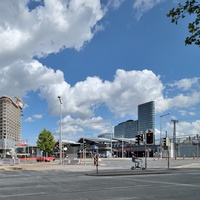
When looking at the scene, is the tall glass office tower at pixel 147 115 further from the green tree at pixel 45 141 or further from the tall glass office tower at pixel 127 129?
the green tree at pixel 45 141

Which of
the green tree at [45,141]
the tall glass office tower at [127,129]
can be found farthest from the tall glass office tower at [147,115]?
the green tree at [45,141]

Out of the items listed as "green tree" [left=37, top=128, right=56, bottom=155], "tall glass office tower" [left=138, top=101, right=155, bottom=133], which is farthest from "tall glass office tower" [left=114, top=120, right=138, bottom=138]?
"green tree" [left=37, top=128, right=56, bottom=155]

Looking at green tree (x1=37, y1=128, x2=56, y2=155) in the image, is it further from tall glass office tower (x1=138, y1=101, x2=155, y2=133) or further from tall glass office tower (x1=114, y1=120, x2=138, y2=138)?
tall glass office tower (x1=114, y1=120, x2=138, y2=138)

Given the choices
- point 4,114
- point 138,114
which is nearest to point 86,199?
point 138,114

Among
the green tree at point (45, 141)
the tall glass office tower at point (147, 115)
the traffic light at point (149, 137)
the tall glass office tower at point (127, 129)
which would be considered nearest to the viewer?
the traffic light at point (149, 137)

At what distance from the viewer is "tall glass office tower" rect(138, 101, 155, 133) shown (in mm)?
131000

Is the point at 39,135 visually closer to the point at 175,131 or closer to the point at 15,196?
the point at 175,131

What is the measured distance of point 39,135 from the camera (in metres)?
96.3

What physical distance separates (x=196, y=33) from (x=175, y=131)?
3674 inches

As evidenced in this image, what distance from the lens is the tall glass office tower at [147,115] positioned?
131 m

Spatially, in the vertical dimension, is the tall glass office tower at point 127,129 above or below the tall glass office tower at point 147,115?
below

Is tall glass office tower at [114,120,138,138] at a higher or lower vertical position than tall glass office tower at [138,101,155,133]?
lower

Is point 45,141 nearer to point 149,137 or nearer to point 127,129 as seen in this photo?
point 149,137

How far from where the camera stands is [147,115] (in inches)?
5221
